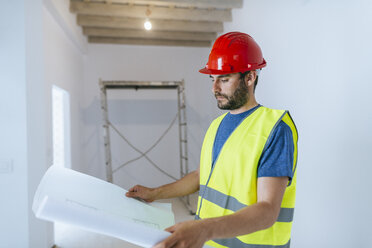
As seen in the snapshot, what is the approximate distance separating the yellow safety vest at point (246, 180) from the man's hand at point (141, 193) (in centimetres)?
21

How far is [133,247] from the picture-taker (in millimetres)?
3395

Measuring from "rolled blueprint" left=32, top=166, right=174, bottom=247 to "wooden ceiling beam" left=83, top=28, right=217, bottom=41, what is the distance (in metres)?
4.78

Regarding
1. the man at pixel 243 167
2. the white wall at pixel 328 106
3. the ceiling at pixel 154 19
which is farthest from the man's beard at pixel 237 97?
the ceiling at pixel 154 19

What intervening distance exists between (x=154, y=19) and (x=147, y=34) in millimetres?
579

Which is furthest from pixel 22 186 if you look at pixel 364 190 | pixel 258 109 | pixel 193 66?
pixel 193 66

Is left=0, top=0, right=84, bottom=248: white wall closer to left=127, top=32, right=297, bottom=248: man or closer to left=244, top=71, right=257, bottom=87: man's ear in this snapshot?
left=127, top=32, right=297, bottom=248: man

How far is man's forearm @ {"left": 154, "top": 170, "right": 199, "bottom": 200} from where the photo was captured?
1.26 meters

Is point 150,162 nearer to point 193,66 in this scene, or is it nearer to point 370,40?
point 193,66

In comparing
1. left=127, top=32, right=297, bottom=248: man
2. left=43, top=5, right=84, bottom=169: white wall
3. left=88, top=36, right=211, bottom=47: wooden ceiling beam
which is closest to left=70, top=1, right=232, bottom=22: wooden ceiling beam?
left=43, top=5, right=84, bottom=169: white wall

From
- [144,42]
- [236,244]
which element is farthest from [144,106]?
[236,244]

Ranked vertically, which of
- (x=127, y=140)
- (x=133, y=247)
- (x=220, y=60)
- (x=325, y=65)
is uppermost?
(x=325, y=65)

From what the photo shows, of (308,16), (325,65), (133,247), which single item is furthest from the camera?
(133,247)

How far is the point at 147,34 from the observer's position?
18.0 ft

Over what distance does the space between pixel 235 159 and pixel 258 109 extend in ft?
0.75
